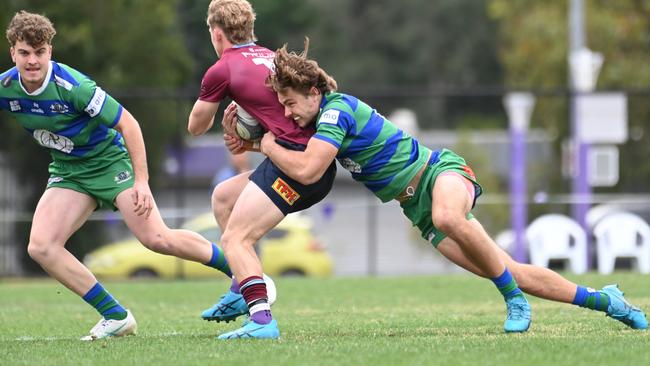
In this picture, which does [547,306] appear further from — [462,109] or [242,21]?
[462,109]

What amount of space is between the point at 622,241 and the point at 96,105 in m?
10.6

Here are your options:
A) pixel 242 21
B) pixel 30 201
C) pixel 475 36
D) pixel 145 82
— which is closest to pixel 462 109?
pixel 475 36

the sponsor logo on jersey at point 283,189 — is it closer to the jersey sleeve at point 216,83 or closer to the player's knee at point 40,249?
the jersey sleeve at point 216,83

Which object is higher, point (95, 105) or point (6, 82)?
point (6, 82)

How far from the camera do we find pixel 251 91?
7.25 metres

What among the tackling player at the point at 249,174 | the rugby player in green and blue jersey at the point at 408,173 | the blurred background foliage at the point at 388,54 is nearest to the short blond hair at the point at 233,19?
the tackling player at the point at 249,174

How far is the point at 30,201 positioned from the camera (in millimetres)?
19750

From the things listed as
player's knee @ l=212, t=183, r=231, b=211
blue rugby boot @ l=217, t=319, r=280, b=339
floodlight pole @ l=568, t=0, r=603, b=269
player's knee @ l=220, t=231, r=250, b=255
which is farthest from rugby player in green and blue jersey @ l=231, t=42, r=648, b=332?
floodlight pole @ l=568, t=0, r=603, b=269

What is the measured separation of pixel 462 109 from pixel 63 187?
4155cm

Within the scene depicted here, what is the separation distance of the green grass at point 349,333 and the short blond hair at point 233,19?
67.9 inches

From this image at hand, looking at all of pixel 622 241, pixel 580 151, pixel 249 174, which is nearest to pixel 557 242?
pixel 622 241

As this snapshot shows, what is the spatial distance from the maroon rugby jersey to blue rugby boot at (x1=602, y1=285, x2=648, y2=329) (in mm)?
1928

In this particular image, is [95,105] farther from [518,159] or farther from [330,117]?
[518,159]

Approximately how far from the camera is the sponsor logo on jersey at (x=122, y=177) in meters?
7.62
